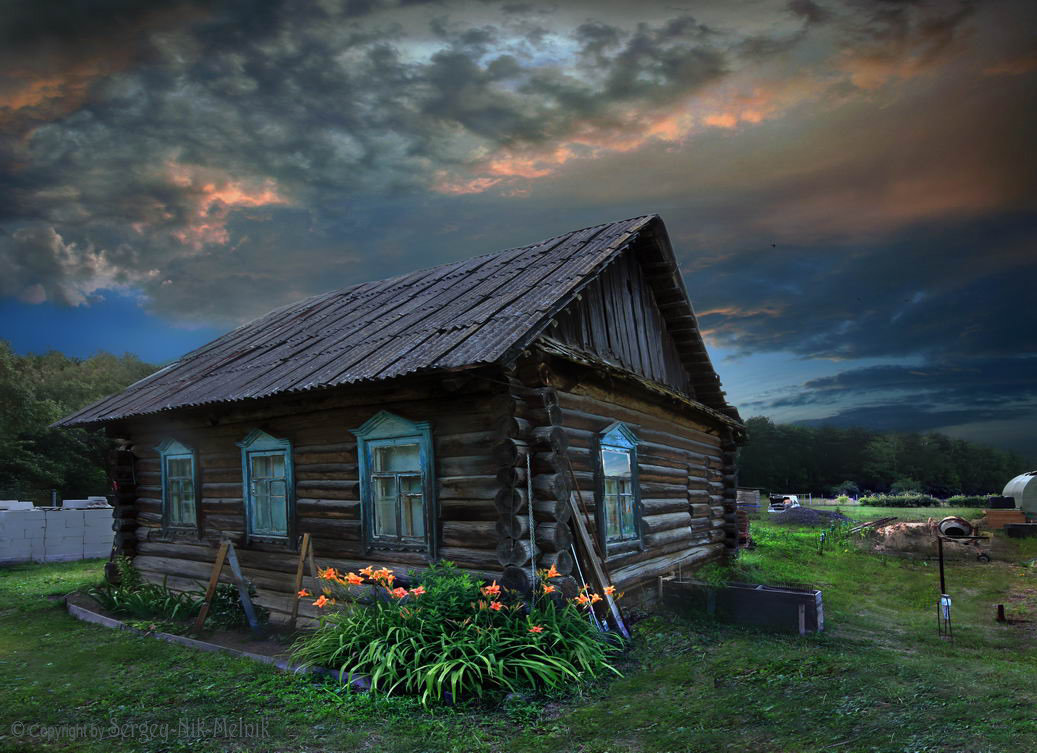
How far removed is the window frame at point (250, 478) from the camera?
10.1 m

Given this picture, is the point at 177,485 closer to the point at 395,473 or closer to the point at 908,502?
the point at 395,473

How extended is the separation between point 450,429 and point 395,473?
3.73ft

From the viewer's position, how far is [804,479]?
83.9 m

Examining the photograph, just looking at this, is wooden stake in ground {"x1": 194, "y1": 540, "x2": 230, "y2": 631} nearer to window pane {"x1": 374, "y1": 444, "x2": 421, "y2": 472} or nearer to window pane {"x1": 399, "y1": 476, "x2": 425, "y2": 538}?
window pane {"x1": 374, "y1": 444, "x2": 421, "y2": 472}

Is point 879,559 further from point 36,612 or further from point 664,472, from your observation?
point 36,612

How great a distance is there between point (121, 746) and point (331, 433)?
186 inches

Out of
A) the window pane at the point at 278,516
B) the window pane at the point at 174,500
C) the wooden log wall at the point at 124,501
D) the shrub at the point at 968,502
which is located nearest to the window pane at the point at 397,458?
the window pane at the point at 278,516

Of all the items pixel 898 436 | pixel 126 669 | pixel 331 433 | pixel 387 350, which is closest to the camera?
pixel 126 669

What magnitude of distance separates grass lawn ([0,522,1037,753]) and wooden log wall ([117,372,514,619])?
1881 mm

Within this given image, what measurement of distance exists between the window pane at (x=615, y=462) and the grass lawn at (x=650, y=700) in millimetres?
2122

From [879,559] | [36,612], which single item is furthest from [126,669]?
[879,559]

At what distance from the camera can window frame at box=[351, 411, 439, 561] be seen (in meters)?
8.45

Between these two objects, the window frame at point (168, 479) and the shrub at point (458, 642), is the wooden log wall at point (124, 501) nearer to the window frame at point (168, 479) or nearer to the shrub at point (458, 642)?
the window frame at point (168, 479)

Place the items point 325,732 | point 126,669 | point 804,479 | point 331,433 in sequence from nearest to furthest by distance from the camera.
→ point 325,732 < point 126,669 < point 331,433 < point 804,479
